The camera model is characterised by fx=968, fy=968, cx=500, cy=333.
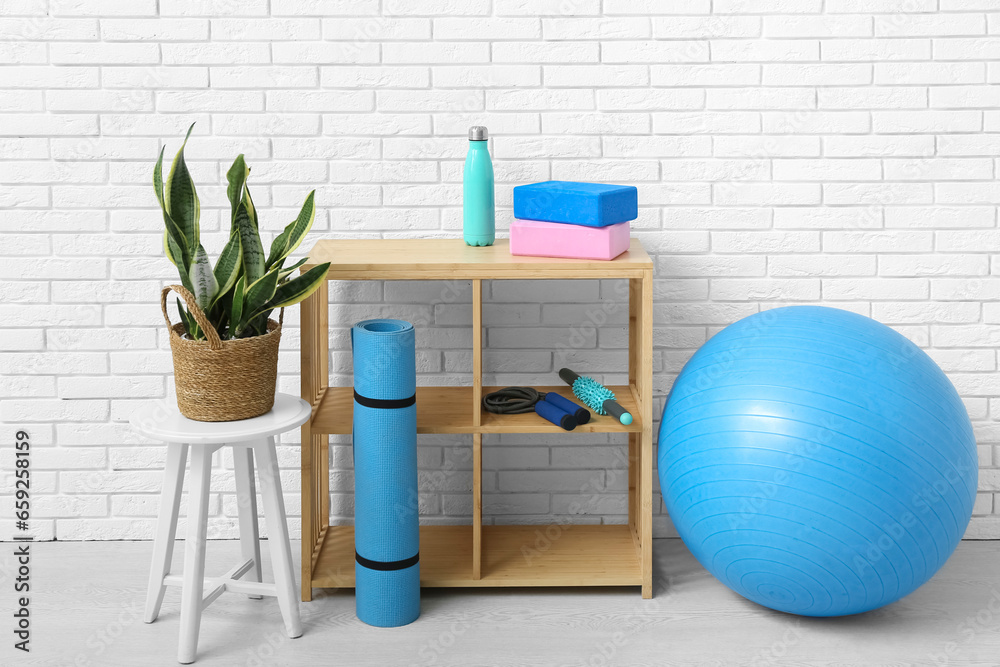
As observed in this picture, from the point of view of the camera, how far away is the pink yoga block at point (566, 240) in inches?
94.7

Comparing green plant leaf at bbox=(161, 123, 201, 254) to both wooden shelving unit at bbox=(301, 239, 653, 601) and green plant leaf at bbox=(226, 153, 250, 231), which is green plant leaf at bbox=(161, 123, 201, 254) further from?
wooden shelving unit at bbox=(301, 239, 653, 601)

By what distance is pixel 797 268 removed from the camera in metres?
2.81

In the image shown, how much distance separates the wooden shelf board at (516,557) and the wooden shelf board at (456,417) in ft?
1.31

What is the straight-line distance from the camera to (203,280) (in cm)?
212

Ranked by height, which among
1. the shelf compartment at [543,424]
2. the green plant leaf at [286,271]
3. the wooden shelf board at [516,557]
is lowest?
the wooden shelf board at [516,557]

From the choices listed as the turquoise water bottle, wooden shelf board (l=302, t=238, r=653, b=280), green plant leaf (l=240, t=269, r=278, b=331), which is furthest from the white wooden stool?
the turquoise water bottle

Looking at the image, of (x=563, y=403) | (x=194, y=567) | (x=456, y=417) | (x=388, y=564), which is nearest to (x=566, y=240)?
(x=563, y=403)

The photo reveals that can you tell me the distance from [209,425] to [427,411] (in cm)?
62

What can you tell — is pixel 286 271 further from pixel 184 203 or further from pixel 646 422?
pixel 646 422

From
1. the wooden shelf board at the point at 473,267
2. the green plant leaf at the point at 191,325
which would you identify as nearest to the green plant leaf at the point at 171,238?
the green plant leaf at the point at 191,325

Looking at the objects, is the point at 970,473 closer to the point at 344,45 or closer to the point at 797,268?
the point at 797,268

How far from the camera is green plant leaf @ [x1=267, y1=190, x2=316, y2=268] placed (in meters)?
2.26

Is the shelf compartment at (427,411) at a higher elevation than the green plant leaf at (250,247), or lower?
lower

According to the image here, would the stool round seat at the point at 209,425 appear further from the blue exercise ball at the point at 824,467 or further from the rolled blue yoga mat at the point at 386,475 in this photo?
the blue exercise ball at the point at 824,467
